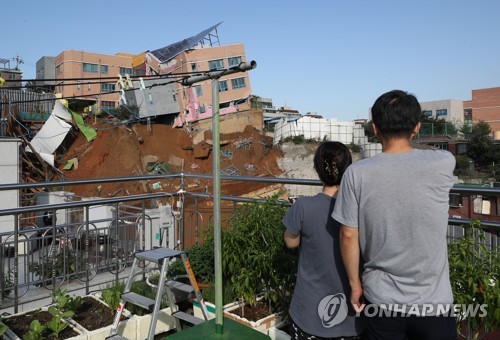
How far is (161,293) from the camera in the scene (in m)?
2.84

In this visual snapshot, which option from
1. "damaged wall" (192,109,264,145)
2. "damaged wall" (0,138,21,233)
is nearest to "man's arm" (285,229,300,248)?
"damaged wall" (0,138,21,233)

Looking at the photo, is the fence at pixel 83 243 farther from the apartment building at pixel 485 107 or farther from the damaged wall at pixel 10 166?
the apartment building at pixel 485 107

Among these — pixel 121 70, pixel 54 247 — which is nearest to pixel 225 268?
pixel 54 247

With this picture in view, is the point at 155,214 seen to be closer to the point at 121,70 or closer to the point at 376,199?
the point at 376,199

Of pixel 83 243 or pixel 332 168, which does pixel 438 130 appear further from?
pixel 332 168

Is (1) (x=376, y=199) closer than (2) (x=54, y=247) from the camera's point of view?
Yes

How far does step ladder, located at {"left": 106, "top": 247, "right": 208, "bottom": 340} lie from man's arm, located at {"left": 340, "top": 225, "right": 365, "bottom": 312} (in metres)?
1.46

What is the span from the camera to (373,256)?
1826 mm

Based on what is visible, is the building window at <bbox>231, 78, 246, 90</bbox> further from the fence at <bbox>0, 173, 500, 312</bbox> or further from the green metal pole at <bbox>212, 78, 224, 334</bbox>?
the green metal pole at <bbox>212, 78, 224, 334</bbox>

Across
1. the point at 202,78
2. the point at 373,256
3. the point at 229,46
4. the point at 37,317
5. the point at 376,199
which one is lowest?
the point at 37,317

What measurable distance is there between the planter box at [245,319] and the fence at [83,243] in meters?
0.91

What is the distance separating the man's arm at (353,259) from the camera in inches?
73.0

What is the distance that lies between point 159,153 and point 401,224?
1271 inches

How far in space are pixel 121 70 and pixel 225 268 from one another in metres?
54.8
